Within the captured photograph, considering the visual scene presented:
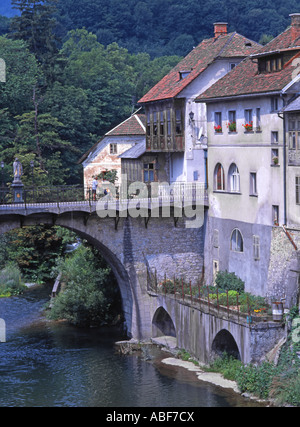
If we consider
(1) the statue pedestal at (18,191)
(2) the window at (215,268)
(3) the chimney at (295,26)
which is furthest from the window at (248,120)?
(1) the statue pedestal at (18,191)

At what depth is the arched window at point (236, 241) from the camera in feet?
158

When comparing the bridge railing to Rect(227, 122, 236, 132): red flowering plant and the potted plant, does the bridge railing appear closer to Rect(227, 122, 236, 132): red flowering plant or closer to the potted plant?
Rect(227, 122, 236, 132): red flowering plant

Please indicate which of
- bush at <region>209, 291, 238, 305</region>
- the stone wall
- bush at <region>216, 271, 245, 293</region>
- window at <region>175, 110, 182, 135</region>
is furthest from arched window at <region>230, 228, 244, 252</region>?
window at <region>175, 110, 182, 135</region>

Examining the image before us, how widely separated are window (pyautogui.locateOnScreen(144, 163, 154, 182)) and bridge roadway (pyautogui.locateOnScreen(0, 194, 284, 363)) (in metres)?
6.87

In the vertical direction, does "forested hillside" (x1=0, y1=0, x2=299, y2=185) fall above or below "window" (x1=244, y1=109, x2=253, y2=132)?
above

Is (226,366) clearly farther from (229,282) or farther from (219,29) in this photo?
(219,29)

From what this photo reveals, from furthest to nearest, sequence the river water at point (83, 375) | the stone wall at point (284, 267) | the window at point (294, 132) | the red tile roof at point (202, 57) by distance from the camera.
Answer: the red tile roof at point (202, 57), the window at point (294, 132), the stone wall at point (284, 267), the river water at point (83, 375)

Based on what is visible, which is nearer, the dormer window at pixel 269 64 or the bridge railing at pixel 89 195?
the dormer window at pixel 269 64

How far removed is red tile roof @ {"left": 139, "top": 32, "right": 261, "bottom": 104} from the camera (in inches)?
2111

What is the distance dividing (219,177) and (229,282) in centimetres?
592

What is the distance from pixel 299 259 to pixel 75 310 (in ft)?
55.6

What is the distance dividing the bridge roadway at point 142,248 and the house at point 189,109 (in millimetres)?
4028

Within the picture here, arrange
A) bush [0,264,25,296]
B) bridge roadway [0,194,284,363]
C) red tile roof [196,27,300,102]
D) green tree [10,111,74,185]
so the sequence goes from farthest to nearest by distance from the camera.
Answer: green tree [10,111,74,185] < bush [0,264,25,296] < bridge roadway [0,194,284,363] < red tile roof [196,27,300,102]

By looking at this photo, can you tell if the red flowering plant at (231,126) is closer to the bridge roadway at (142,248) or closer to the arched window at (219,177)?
the arched window at (219,177)
